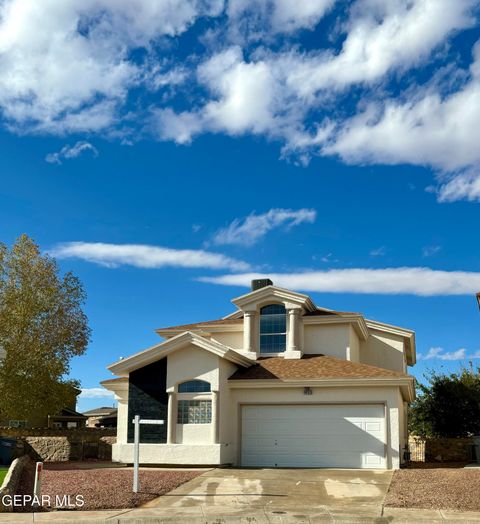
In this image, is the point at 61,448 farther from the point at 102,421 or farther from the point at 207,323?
the point at 102,421

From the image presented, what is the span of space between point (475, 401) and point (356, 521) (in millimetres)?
22758

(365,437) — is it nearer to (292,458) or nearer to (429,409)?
(292,458)

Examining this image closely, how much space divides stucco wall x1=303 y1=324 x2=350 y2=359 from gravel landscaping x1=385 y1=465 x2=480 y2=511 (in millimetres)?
7572

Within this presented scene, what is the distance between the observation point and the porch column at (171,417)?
22.6 metres

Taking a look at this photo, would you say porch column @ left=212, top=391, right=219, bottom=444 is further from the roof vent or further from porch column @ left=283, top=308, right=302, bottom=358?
the roof vent

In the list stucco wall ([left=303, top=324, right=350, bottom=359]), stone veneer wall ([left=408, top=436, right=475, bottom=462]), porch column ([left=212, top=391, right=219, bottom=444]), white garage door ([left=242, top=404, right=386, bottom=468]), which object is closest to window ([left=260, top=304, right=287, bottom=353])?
stucco wall ([left=303, top=324, right=350, bottom=359])

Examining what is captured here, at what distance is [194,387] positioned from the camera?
75.6ft

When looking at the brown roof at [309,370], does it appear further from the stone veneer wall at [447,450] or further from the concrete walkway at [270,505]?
the stone veneer wall at [447,450]

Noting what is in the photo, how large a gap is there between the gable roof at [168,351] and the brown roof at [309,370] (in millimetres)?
1136

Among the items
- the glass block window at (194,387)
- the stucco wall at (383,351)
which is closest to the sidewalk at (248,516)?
the glass block window at (194,387)

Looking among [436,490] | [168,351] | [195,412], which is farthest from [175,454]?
[436,490]

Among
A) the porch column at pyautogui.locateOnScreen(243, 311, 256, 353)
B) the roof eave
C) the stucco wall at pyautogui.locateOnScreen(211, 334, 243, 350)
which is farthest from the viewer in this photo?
the stucco wall at pyautogui.locateOnScreen(211, 334, 243, 350)

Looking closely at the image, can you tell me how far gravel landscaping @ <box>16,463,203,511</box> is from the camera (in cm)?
1502

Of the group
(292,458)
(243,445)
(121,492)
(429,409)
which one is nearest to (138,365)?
(243,445)
